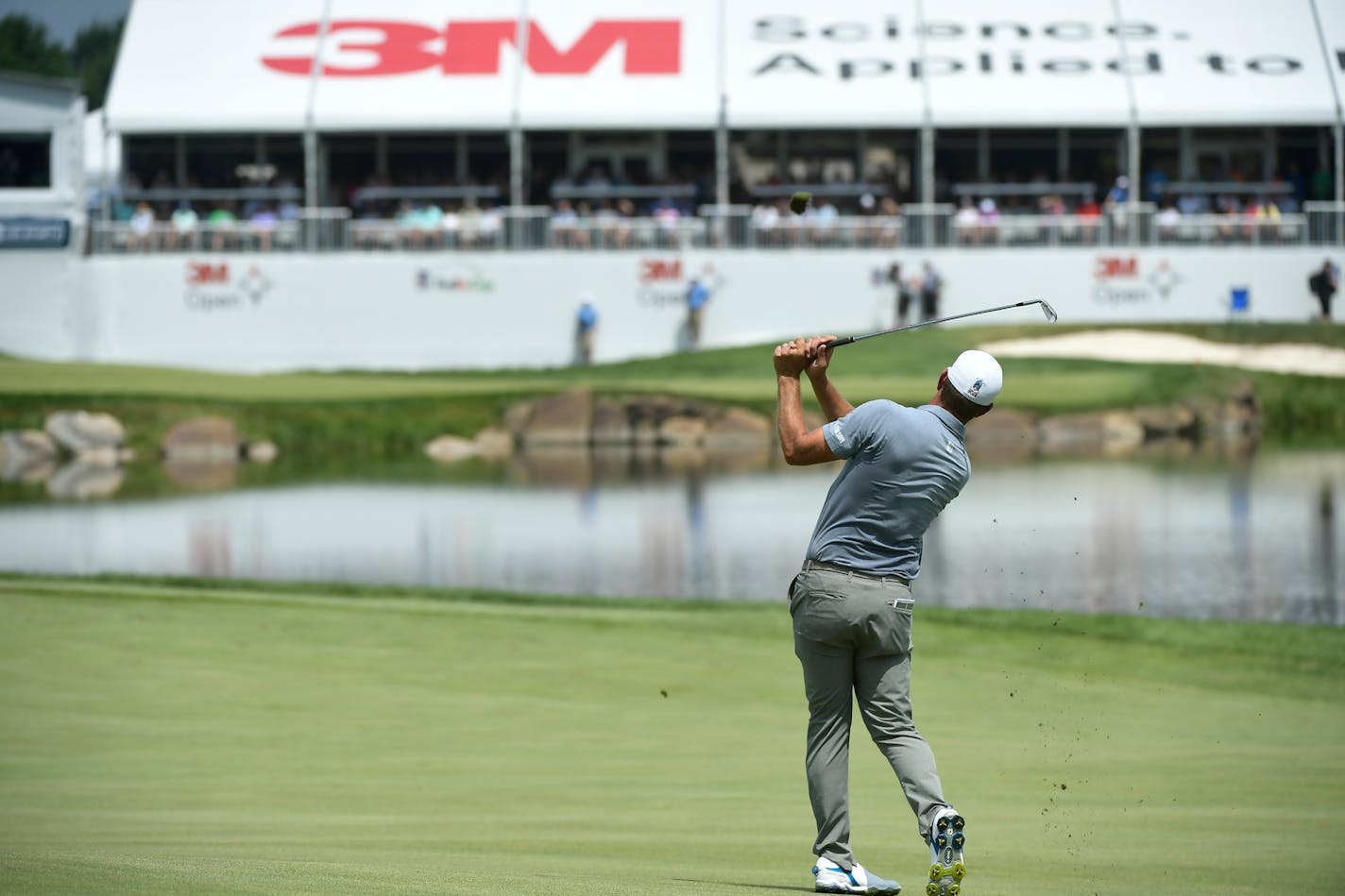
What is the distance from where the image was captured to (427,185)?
45.9 meters

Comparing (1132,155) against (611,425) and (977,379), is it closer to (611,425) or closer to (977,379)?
(611,425)

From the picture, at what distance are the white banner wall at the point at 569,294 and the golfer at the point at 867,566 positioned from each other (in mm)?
36572

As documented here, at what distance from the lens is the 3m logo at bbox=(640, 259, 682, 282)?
1705 inches

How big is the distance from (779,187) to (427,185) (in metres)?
8.25

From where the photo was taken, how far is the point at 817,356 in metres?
6.86

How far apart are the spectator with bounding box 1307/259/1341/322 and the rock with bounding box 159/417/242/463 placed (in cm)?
2318

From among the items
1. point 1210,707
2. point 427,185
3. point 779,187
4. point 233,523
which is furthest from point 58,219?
point 1210,707

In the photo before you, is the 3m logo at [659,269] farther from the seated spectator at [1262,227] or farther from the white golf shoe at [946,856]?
the white golf shoe at [946,856]

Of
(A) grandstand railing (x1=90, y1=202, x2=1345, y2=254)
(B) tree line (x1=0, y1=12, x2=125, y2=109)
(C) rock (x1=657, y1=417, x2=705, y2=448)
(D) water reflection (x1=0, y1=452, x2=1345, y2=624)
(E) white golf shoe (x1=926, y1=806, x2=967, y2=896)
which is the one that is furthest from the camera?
(B) tree line (x1=0, y1=12, x2=125, y2=109)

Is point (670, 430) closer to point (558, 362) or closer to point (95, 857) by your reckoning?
point (558, 362)

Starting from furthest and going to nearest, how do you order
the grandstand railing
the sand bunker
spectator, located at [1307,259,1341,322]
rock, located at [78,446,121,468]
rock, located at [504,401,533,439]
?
the grandstand railing < spectator, located at [1307,259,1341,322] < the sand bunker < rock, located at [504,401,533,439] < rock, located at [78,446,121,468]

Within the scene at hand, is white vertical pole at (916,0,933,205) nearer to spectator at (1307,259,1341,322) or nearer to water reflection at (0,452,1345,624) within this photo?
spectator at (1307,259,1341,322)

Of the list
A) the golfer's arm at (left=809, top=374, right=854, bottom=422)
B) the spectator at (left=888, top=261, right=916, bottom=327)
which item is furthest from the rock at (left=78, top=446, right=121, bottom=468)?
the golfer's arm at (left=809, top=374, right=854, bottom=422)

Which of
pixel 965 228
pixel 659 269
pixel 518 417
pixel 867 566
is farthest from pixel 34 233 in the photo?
pixel 867 566
